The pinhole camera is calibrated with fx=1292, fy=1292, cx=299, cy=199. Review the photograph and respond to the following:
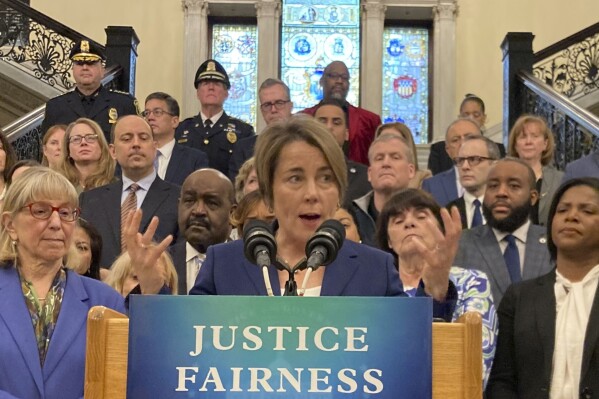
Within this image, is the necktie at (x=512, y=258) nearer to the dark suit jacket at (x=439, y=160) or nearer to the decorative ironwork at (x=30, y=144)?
the dark suit jacket at (x=439, y=160)

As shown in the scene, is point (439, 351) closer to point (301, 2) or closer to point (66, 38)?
point (66, 38)

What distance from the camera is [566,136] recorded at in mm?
10320

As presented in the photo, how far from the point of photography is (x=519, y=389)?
181 inches

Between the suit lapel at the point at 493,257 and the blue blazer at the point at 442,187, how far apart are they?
1737 mm

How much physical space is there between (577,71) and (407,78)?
3.17m

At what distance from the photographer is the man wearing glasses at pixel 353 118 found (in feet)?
31.4

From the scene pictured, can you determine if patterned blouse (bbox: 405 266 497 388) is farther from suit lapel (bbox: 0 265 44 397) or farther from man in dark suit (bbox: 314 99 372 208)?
man in dark suit (bbox: 314 99 372 208)

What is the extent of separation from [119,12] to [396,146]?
28.5ft

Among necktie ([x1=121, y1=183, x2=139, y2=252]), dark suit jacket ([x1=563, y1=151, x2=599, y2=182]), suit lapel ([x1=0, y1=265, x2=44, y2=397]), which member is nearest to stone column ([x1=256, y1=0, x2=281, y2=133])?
dark suit jacket ([x1=563, y1=151, x2=599, y2=182])

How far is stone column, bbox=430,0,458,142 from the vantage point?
14883 mm

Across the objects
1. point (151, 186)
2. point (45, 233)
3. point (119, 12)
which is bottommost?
point (45, 233)

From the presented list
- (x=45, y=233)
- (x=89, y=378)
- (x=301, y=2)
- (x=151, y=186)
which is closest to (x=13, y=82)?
(x=301, y=2)

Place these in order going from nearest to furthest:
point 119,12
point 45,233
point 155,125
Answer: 1. point 45,233
2. point 155,125
3. point 119,12

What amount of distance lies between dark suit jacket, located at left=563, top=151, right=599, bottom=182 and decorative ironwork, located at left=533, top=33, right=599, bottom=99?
4938 mm
